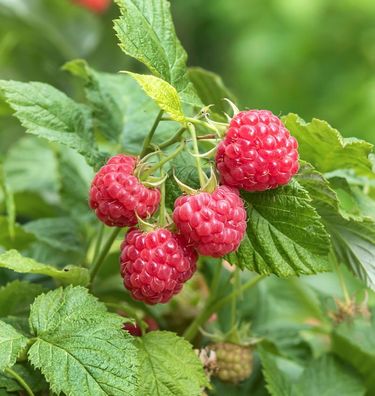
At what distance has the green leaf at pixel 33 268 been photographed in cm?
77

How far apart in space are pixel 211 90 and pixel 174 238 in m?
0.26

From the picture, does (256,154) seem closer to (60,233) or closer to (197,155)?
(197,155)

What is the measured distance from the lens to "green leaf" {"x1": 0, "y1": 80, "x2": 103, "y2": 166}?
85cm

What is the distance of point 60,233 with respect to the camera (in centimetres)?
108

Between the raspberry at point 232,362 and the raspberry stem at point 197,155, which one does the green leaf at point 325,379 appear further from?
the raspberry stem at point 197,155

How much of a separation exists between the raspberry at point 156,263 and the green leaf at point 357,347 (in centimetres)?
34

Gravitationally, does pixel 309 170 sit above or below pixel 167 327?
above

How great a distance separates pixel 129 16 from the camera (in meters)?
0.80

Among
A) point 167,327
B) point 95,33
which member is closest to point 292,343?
point 167,327

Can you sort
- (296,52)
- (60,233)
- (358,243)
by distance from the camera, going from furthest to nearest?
(296,52) < (60,233) < (358,243)

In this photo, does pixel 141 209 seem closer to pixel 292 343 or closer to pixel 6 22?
pixel 292 343

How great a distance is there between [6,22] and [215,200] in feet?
4.12

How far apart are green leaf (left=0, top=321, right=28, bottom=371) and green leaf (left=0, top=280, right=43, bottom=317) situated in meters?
0.12

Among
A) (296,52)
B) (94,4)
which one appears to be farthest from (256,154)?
(296,52)
